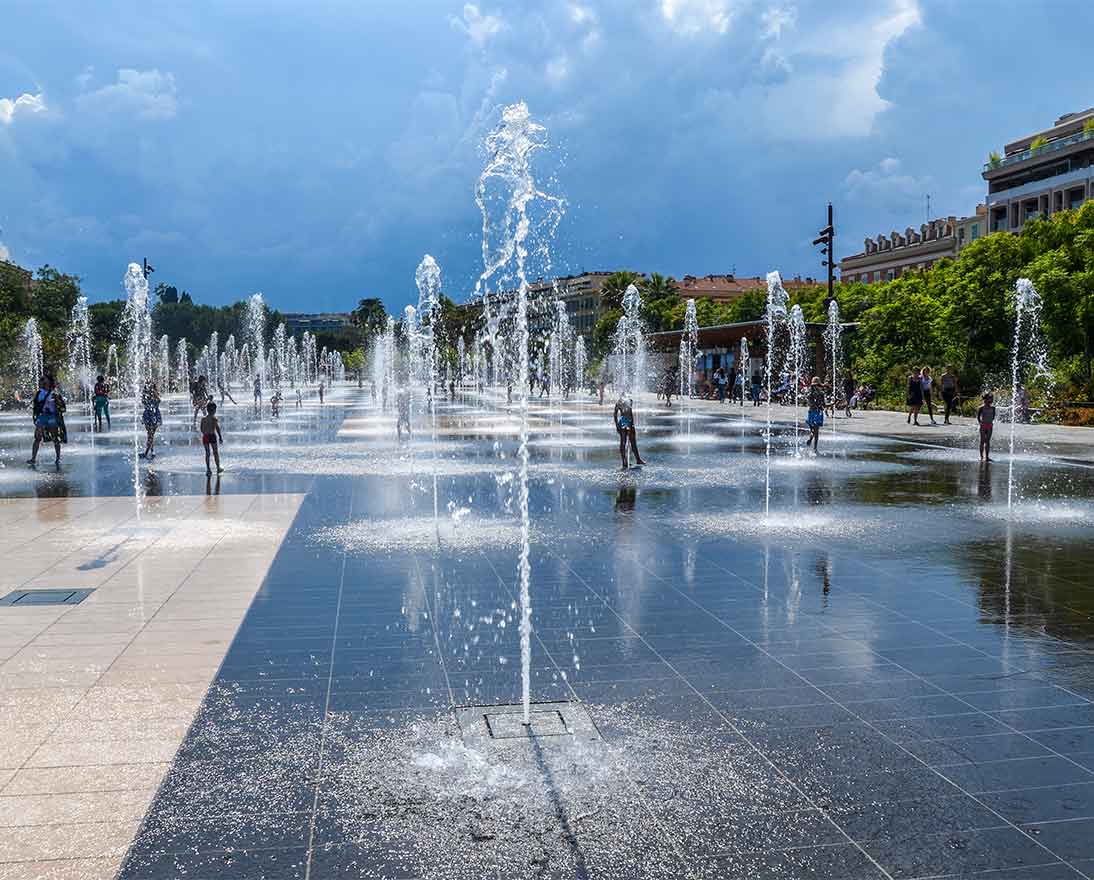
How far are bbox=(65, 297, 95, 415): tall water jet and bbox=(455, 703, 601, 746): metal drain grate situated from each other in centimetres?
4809

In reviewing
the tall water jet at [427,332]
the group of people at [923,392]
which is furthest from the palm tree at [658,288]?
the group of people at [923,392]

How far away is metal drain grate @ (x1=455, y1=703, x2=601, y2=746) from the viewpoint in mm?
5258

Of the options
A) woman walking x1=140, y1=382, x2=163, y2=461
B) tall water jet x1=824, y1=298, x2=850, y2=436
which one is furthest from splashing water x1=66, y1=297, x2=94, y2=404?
tall water jet x1=824, y1=298, x2=850, y2=436

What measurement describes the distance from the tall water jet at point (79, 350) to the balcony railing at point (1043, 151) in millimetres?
64173

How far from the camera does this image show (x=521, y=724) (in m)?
5.45

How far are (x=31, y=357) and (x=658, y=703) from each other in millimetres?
47141

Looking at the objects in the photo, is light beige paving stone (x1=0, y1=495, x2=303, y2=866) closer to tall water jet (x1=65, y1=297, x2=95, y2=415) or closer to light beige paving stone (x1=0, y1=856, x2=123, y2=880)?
light beige paving stone (x1=0, y1=856, x2=123, y2=880)

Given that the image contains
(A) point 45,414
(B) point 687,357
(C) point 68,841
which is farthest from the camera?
(B) point 687,357

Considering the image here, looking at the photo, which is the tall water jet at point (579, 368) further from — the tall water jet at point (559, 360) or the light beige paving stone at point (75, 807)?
the light beige paving stone at point (75, 807)

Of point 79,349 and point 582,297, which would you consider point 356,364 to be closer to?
point 582,297

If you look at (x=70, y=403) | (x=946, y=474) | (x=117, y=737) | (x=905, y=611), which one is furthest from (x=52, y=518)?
(x=70, y=403)

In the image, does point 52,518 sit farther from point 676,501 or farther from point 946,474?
point 946,474

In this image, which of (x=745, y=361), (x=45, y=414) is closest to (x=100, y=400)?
(x=45, y=414)

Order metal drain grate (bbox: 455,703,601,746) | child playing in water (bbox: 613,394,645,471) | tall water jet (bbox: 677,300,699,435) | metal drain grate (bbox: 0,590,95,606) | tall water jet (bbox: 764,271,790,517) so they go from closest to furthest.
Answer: metal drain grate (bbox: 455,703,601,746) < metal drain grate (bbox: 0,590,95,606) < tall water jet (bbox: 764,271,790,517) < child playing in water (bbox: 613,394,645,471) < tall water jet (bbox: 677,300,699,435)
